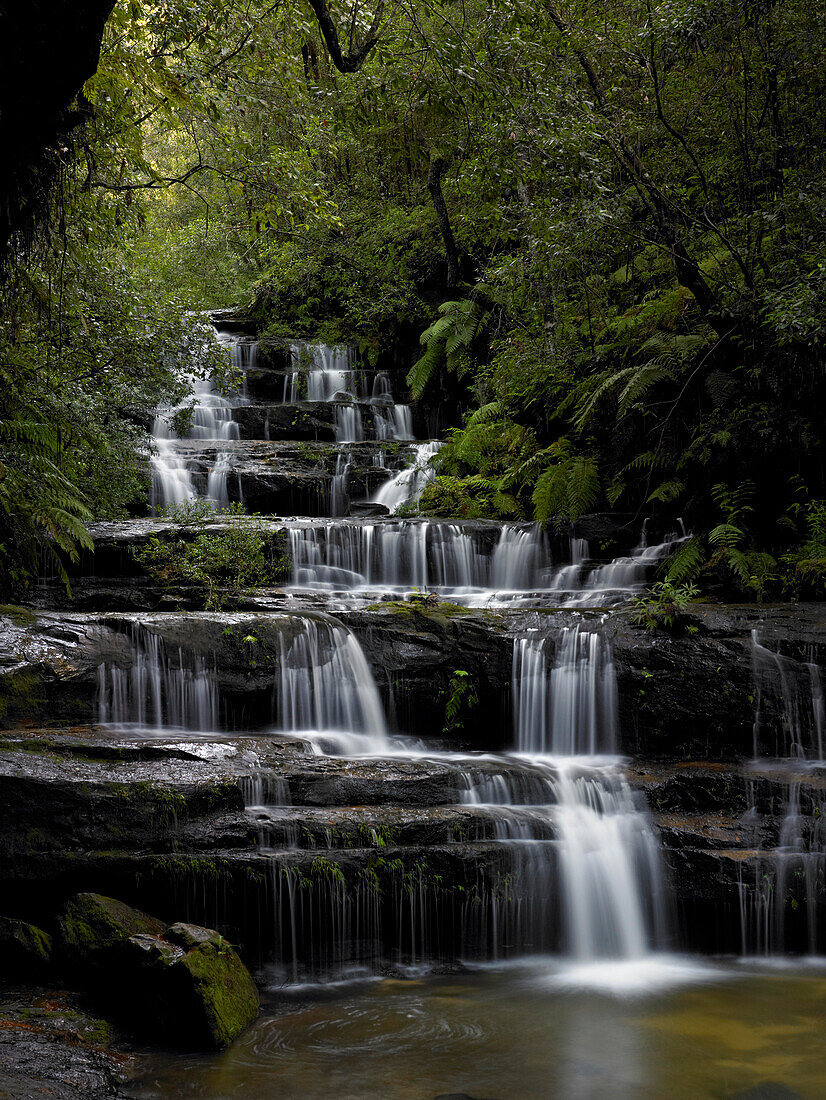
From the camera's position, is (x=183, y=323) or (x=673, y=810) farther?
(x=183, y=323)

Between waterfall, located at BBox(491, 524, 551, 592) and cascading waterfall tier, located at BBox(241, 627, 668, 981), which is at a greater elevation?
waterfall, located at BBox(491, 524, 551, 592)

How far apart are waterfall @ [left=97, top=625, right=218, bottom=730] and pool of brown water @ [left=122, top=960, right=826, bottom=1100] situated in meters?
3.13

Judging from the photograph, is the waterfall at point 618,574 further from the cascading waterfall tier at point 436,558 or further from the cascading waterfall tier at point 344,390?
the cascading waterfall tier at point 344,390

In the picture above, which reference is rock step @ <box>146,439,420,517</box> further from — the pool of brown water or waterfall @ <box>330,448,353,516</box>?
the pool of brown water

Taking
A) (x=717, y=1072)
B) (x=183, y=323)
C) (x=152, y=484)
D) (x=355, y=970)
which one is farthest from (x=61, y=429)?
(x=717, y=1072)

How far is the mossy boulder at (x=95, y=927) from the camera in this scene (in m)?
4.56

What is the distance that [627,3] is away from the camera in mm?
12523

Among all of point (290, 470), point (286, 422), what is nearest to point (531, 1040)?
point (290, 470)

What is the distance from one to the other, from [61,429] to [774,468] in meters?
9.01

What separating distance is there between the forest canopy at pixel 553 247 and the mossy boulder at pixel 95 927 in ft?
13.4

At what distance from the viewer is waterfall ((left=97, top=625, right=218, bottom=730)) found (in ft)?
24.0

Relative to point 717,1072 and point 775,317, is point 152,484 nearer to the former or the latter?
point 775,317

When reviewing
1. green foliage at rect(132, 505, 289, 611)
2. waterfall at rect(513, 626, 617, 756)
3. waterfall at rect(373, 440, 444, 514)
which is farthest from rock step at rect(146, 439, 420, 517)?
waterfall at rect(513, 626, 617, 756)

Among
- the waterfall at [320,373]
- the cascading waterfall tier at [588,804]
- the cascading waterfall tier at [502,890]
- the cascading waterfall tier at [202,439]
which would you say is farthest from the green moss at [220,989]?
the waterfall at [320,373]
